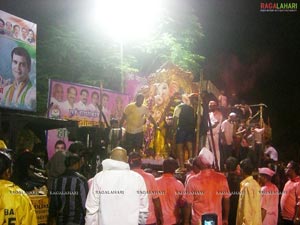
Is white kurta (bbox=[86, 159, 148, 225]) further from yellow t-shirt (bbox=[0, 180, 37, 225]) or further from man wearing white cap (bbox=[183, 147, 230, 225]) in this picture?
man wearing white cap (bbox=[183, 147, 230, 225])

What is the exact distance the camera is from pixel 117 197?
429cm

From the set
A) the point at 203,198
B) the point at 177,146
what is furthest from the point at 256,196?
the point at 177,146

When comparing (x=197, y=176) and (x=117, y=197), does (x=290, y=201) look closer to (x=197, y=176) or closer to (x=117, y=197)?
(x=197, y=176)

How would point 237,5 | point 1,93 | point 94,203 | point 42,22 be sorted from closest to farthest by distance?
point 94,203
point 1,93
point 42,22
point 237,5

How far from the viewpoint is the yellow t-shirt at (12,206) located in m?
3.51

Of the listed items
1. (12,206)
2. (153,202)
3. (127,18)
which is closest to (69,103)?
(127,18)

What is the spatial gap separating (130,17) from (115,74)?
660mm

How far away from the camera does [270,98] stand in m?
5.89

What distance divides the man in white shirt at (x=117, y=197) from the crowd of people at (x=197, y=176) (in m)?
0.17

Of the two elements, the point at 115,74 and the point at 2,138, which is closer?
the point at 2,138

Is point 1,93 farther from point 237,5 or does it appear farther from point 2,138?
point 237,5

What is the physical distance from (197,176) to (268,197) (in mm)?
833

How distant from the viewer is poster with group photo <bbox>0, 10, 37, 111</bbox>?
5.17 metres

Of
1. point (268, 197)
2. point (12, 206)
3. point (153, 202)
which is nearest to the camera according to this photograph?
point (12, 206)
